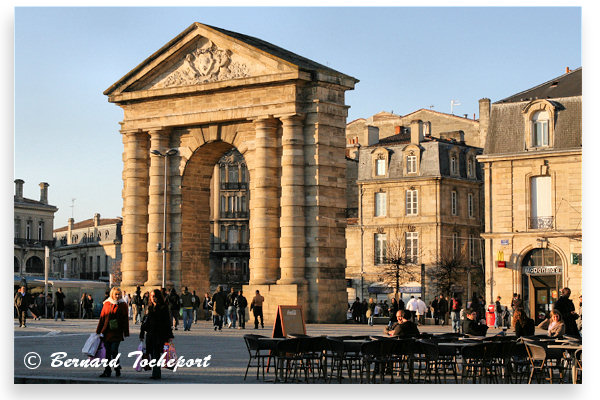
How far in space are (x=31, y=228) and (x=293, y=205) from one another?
89.5 ft

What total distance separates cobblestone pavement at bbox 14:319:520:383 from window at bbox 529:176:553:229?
13.5 metres

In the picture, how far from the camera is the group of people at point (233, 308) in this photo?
142 ft

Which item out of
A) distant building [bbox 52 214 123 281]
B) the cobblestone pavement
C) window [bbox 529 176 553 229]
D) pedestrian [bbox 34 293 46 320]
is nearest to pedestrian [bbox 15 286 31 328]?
the cobblestone pavement

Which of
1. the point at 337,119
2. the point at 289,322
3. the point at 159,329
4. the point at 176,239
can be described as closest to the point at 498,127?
the point at 337,119

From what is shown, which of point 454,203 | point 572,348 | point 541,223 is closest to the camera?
point 572,348

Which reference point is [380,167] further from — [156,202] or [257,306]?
[257,306]

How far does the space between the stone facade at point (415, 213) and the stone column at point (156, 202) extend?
25.6 meters

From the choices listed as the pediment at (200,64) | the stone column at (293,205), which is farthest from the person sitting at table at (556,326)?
the pediment at (200,64)

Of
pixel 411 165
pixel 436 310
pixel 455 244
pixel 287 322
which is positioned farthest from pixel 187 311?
pixel 411 165

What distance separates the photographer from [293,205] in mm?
47094

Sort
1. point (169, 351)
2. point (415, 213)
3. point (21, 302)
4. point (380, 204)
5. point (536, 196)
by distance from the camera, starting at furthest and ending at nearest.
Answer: point (380, 204) → point (415, 213) → point (536, 196) → point (21, 302) → point (169, 351)

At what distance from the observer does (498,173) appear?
56.7 metres

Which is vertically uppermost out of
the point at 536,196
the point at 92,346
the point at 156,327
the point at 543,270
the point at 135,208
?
the point at 536,196

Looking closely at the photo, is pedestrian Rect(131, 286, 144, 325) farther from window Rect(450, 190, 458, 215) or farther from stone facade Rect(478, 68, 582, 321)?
window Rect(450, 190, 458, 215)
